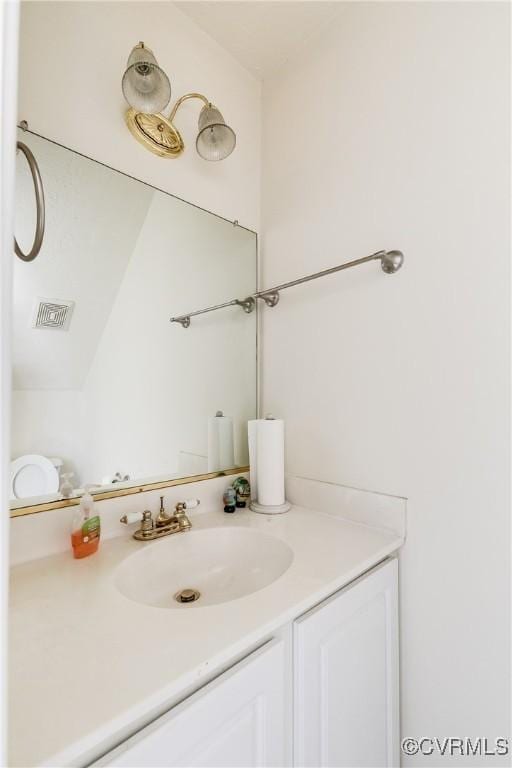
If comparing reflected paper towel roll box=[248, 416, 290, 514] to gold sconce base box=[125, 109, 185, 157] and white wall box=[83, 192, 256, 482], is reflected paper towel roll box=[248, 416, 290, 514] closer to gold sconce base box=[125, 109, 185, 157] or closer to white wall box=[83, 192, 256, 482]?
white wall box=[83, 192, 256, 482]

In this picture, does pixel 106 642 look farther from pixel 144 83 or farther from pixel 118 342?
pixel 144 83

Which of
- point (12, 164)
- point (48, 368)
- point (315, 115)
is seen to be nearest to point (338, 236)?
point (315, 115)

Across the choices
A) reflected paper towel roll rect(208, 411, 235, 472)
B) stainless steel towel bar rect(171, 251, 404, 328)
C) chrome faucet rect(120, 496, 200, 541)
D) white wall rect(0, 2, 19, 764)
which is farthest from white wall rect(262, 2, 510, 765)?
white wall rect(0, 2, 19, 764)

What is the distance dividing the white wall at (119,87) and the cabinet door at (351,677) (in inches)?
50.3

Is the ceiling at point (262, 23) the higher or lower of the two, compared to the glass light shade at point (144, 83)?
higher

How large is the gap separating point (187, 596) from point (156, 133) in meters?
1.33

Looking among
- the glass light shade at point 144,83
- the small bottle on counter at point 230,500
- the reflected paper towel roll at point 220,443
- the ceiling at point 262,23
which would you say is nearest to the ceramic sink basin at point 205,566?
the small bottle on counter at point 230,500

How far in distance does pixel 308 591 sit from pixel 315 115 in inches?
58.1

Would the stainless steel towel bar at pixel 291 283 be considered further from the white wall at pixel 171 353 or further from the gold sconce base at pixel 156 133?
the gold sconce base at pixel 156 133

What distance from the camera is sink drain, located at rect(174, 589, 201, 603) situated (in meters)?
0.90

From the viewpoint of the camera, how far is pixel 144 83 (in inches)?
38.4

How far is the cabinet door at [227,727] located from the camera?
0.49 meters

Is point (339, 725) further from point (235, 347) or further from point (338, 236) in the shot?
point (338, 236)

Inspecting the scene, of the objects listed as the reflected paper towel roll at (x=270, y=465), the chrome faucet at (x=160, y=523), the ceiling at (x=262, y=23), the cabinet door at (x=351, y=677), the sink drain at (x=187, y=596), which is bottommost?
the cabinet door at (x=351, y=677)
